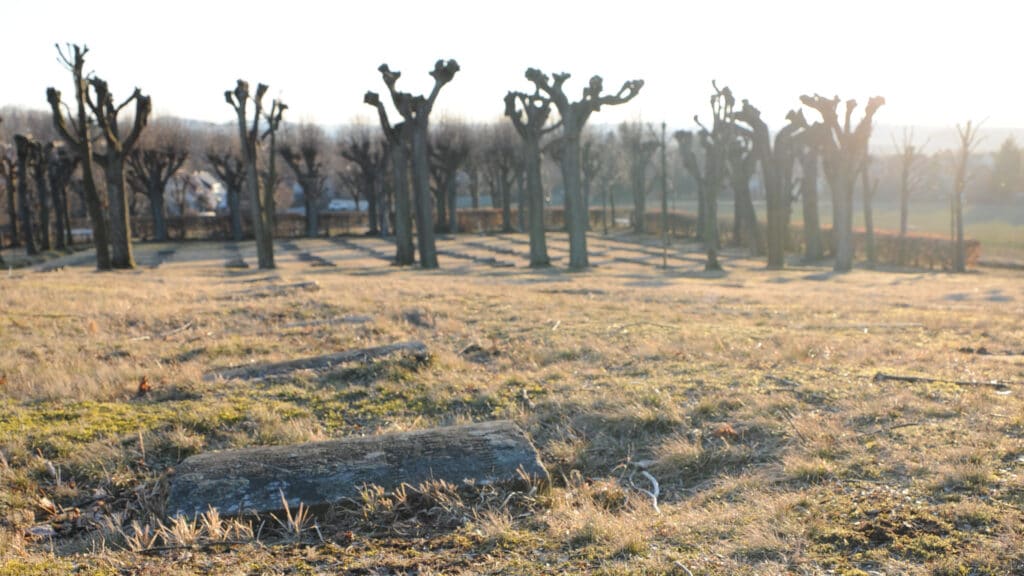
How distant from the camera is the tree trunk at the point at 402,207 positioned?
3000cm

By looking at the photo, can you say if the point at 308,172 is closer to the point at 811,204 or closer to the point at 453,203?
the point at 453,203

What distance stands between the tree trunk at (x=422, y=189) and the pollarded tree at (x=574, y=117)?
4.56 metres

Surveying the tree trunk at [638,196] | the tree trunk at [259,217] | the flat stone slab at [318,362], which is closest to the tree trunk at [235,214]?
the tree trunk at [259,217]

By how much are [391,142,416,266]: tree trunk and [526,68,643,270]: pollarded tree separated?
562cm

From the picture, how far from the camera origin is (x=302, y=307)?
36.9 ft

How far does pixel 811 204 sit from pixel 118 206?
94.1 ft

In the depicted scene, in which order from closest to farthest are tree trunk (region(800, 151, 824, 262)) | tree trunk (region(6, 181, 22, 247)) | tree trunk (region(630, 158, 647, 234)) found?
1. tree trunk (region(800, 151, 824, 262))
2. tree trunk (region(6, 181, 22, 247))
3. tree trunk (region(630, 158, 647, 234))

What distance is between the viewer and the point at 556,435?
5.48 metres

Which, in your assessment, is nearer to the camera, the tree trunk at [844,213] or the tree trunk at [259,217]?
the tree trunk at [259,217]

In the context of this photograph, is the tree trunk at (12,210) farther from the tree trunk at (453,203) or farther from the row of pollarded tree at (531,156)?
the tree trunk at (453,203)

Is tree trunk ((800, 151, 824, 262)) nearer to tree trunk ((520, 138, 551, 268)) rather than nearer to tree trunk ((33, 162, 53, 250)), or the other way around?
tree trunk ((520, 138, 551, 268))

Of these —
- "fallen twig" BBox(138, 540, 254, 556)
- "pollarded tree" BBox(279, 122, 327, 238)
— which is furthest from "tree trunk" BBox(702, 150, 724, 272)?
"pollarded tree" BBox(279, 122, 327, 238)

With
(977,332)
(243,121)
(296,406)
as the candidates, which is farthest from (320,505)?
(243,121)

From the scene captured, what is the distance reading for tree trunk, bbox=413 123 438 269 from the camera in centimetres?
2825
